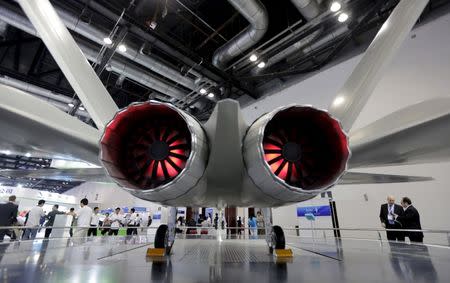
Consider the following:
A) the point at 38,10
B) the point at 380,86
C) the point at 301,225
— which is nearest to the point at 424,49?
the point at 380,86

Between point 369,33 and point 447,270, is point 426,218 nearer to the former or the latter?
point 447,270

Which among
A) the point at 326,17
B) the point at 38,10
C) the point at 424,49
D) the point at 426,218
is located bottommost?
the point at 426,218

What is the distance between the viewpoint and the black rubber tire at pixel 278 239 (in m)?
3.71

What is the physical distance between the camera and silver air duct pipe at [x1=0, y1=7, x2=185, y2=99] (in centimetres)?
795

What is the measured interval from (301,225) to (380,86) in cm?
638

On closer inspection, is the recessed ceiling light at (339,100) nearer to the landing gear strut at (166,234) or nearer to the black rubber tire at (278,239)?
the black rubber tire at (278,239)

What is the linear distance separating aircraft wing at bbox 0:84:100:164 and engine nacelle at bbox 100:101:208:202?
1.56ft

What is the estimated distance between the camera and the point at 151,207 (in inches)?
747

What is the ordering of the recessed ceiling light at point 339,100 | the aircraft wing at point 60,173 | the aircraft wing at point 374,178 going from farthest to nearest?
1. the aircraft wing at point 374,178
2. the aircraft wing at point 60,173
3. the recessed ceiling light at point 339,100

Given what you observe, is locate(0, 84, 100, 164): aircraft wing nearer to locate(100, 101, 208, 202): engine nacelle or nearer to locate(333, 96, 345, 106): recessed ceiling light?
locate(100, 101, 208, 202): engine nacelle

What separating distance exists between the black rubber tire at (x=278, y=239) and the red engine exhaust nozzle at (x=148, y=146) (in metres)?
2.57

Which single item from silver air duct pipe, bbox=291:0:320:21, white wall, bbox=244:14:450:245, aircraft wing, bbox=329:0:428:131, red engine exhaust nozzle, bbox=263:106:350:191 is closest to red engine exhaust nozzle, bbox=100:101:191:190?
red engine exhaust nozzle, bbox=263:106:350:191

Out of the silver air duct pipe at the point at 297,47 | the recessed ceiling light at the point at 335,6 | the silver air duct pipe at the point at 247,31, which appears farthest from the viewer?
the silver air duct pipe at the point at 297,47

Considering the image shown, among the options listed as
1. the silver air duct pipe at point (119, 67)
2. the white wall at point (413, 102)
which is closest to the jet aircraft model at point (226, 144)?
the white wall at point (413, 102)
